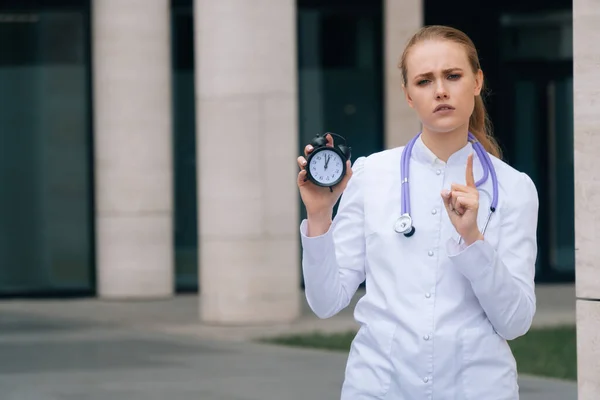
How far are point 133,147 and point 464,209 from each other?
1502 cm

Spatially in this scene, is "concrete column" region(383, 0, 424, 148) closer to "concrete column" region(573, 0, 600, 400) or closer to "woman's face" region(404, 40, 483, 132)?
"concrete column" region(573, 0, 600, 400)

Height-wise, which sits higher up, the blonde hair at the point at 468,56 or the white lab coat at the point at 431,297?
the blonde hair at the point at 468,56

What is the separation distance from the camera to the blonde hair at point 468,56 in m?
3.19

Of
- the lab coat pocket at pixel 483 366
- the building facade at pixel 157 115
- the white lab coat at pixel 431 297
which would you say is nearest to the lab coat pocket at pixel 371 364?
the white lab coat at pixel 431 297

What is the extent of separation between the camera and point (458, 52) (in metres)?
3.18

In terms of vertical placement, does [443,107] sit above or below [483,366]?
above

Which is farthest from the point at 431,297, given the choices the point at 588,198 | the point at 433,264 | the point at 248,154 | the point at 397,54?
the point at 397,54

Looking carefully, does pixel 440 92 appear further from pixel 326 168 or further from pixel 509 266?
pixel 509 266

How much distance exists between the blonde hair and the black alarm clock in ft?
0.93

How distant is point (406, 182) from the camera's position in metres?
3.22

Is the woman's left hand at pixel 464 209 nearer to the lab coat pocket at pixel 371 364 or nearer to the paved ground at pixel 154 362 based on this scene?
the lab coat pocket at pixel 371 364

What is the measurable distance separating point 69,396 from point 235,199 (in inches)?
205

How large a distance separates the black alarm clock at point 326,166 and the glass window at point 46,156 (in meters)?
15.9

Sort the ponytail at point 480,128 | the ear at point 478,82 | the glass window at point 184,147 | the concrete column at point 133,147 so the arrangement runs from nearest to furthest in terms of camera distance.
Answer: the ear at point 478,82 < the ponytail at point 480,128 < the concrete column at point 133,147 < the glass window at point 184,147
